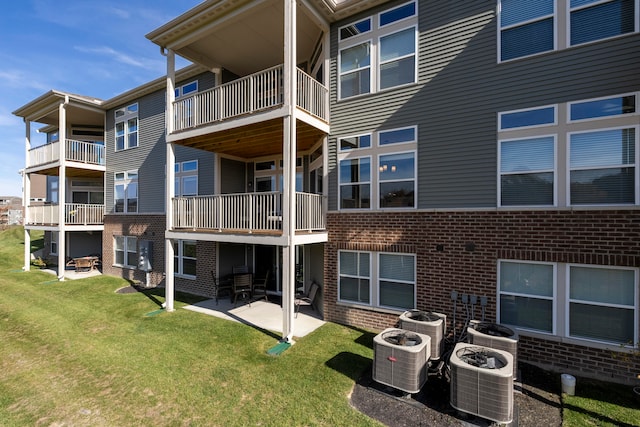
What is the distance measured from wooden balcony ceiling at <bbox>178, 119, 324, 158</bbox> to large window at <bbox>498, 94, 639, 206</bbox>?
4.76 metres

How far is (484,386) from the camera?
4.05m

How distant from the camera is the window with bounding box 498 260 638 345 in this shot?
520 centimetres

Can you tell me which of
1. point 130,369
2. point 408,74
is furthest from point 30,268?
point 408,74

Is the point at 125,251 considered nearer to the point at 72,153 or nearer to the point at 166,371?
the point at 72,153

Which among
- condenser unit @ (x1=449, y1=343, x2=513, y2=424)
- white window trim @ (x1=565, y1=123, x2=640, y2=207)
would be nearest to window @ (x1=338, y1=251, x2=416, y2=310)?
condenser unit @ (x1=449, y1=343, x2=513, y2=424)

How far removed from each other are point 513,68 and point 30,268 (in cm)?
2354

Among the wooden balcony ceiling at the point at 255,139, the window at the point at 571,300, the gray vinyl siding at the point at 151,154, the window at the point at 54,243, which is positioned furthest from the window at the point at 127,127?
the window at the point at 571,300

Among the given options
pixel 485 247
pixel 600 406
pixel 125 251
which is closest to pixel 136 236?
pixel 125 251

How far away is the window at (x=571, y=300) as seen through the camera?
520cm

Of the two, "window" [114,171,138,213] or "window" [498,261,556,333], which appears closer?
"window" [498,261,556,333]

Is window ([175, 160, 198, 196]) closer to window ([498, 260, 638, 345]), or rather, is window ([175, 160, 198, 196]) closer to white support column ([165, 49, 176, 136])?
white support column ([165, 49, 176, 136])

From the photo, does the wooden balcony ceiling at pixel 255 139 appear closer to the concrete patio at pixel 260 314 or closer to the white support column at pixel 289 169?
the white support column at pixel 289 169

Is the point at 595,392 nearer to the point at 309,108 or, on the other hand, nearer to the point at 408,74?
the point at 408,74

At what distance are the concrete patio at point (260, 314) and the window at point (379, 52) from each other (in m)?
6.40
